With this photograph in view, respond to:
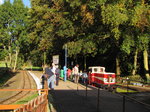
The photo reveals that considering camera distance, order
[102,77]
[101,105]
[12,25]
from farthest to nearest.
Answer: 1. [12,25]
2. [102,77]
3. [101,105]

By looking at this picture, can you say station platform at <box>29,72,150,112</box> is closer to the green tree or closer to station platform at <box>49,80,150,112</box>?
station platform at <box>49,80,150,112</box>

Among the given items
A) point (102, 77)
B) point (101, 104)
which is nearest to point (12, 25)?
point (102, 77)

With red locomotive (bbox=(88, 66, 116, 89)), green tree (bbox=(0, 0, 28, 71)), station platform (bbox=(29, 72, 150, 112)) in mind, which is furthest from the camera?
green tree (bbox=(0, 0, 28, 71))

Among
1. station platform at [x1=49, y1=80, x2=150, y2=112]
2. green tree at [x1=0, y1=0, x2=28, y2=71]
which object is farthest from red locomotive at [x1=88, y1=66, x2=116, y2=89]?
green tree at [x1=0, y1=0, x2=28, y2=71]

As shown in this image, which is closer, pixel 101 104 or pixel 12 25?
pixel 101 104

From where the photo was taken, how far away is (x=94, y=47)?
2895 centimetres

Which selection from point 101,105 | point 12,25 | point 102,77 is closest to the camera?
point 101,105

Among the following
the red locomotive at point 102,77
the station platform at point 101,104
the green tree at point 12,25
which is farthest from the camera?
the green tree at point 12,25

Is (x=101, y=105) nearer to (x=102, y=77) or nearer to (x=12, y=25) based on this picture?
(x=102, y=77)

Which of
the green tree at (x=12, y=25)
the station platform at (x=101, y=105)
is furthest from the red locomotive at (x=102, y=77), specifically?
the green tree at (x=12, y=25)

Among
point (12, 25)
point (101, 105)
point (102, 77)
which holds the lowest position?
point (101, 105)

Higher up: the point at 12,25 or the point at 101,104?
the point at 12,25

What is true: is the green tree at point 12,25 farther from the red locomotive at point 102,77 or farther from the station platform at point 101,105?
the station platform at point 101,105

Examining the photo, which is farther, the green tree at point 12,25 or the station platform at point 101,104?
the green tree at point 12,25
